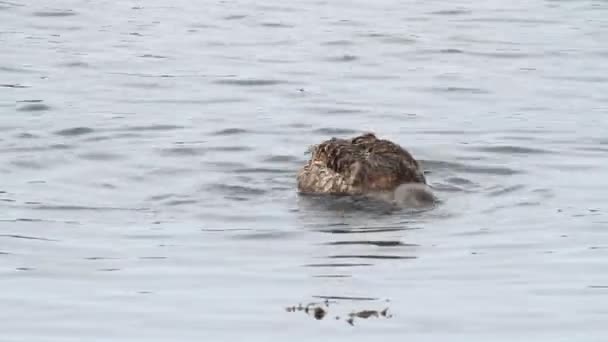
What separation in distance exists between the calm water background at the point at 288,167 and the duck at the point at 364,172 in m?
0.25

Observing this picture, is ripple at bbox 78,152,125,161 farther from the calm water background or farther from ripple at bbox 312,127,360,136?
ripple at bbox 312,127,360,136

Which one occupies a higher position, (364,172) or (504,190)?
(364,172)

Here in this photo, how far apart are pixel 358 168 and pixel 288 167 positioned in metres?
1.80

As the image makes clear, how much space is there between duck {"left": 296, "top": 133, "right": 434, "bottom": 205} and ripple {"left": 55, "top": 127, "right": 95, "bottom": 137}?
11.0ft

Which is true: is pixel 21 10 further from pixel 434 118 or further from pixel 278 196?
pixel 278 196

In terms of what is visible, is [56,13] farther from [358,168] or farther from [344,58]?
[358,168]

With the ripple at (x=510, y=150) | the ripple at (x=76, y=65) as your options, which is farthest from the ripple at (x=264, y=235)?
the ripple at (x=76, y=65)

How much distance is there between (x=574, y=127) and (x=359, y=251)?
21.3 feet

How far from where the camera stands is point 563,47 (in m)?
24.4

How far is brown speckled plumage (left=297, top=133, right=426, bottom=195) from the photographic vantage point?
49.1 feet

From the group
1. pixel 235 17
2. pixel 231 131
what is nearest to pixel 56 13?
pixel 235 17

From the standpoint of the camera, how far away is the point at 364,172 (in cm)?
1504

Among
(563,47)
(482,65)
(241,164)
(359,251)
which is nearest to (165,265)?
Result: (359,251)

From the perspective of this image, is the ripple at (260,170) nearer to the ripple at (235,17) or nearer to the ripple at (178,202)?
the ripple at (178,202)
